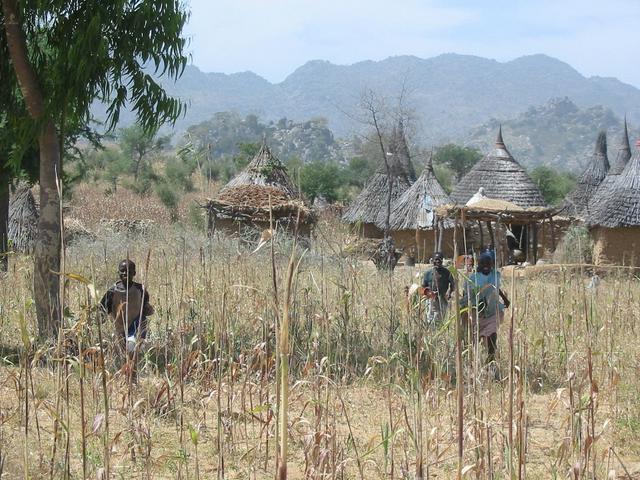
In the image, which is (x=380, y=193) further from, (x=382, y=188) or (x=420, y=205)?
(x=420, y=205)

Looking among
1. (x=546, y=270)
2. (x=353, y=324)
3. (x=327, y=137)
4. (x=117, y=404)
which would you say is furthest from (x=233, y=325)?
(x=327, y=137)

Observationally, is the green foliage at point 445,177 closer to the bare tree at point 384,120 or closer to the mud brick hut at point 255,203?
the bare tree at point 384,120

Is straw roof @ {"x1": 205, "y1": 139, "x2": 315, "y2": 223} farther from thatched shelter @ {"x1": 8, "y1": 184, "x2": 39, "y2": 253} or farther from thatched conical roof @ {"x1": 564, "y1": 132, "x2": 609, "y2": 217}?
thatched conical roof @ {"x1": 564, "y1": 132, "x2": 609, "y2": 217}

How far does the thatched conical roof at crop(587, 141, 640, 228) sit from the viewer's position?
16.4 metres

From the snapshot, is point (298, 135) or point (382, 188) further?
point (298, 135)

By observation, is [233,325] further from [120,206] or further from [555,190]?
[555,190]

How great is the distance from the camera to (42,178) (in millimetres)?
6066

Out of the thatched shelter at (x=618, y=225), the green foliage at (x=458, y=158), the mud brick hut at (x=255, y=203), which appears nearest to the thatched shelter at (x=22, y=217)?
the mud brick hut at (x=255, y=203)

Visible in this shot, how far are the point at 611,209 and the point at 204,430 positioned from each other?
13905mm

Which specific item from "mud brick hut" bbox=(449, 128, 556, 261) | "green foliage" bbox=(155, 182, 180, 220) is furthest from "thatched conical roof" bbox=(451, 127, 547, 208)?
"green foliage" bbox=(155, 182, 180, 220)

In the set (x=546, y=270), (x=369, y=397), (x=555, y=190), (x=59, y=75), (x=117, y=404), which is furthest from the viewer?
(x=555, y=190)

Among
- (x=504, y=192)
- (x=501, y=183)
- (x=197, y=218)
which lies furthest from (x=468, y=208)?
(x=197, y=218)

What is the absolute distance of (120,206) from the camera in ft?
85.8

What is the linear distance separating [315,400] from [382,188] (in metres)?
20.6
